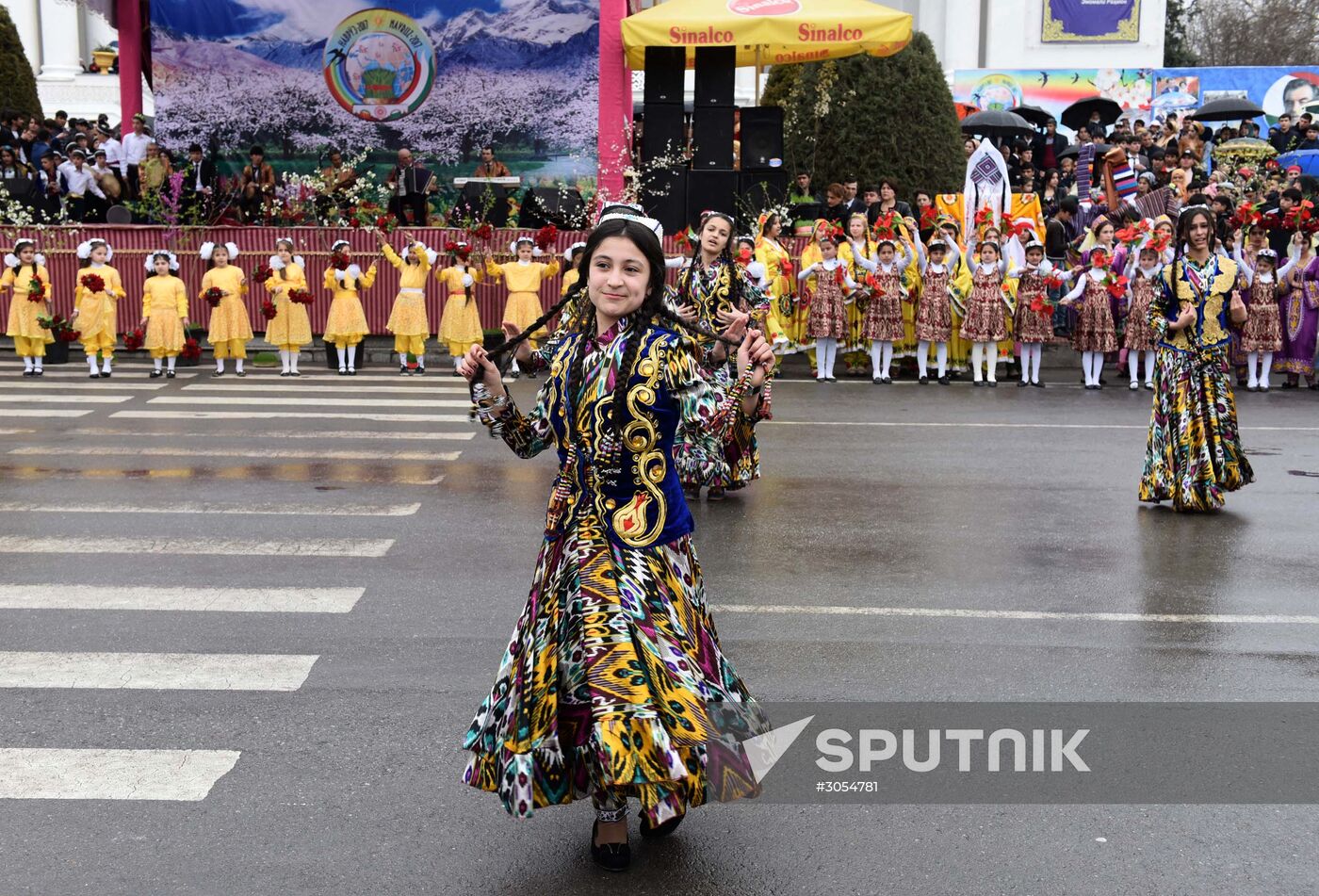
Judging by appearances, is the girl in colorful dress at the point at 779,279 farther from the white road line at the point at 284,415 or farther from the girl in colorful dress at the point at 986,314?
the white road line at the point at 284,415

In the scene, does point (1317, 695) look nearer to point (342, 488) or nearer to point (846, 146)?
point (342, 488)

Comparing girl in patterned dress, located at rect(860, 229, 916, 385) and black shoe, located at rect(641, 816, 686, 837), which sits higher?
girl in patterned dress, located at rect(860, 229, 916, 385)

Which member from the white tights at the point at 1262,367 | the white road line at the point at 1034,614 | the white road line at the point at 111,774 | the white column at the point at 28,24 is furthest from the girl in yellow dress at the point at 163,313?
the white column at the point at 28,24

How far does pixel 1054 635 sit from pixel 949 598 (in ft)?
2.48

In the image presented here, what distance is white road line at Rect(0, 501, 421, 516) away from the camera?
9.50m

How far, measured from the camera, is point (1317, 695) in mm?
5969

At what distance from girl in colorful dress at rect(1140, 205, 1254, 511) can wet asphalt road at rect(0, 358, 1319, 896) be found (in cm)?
24

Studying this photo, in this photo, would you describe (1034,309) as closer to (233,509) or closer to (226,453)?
(226,453)

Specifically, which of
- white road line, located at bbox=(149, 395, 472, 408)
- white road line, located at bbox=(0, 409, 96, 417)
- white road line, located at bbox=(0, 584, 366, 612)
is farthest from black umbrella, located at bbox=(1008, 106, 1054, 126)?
white road line, located at bbox=(0, 584, 366, 612)

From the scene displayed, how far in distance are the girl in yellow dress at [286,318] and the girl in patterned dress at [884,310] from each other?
21.4 ft

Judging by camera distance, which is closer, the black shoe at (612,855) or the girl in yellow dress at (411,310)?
the black shoe at (612,855)

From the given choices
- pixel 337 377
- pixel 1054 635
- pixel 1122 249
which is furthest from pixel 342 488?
pixel 1122 249

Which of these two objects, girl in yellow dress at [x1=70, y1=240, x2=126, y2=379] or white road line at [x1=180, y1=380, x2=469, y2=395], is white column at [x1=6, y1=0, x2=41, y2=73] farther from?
white road line at [x1=180, y1=380, x2=469, y2=395]

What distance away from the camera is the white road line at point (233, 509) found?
9.50 m
